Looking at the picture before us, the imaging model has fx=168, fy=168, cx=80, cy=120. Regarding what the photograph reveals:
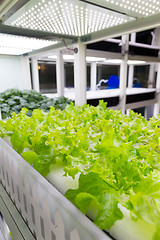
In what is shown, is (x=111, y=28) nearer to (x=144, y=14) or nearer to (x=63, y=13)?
(x=144, y=14)

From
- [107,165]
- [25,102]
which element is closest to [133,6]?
[107,165]

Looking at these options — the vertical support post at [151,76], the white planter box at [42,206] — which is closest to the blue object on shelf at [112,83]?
the vertical support post at [151,76]

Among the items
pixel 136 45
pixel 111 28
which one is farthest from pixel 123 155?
pixel 136 45

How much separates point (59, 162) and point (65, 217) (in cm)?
30

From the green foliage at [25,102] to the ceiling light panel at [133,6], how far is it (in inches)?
63.7

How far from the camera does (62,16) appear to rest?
1175 millimetres

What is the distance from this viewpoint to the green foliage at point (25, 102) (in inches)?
93.5

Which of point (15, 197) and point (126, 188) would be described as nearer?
point (126, 188)

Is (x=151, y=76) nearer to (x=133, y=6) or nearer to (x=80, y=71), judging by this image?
(x=80, y=71)

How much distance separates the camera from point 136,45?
4.36m

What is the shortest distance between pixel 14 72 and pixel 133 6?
8.52ft

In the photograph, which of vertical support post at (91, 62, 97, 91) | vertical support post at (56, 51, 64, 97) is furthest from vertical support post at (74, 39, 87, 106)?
vertical support post at (91, 62, 97, 91)

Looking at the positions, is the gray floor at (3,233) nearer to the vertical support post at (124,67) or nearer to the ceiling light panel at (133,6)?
the ceiling light panel at (133,6)

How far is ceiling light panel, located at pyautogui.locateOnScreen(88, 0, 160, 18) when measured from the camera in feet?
3.07
